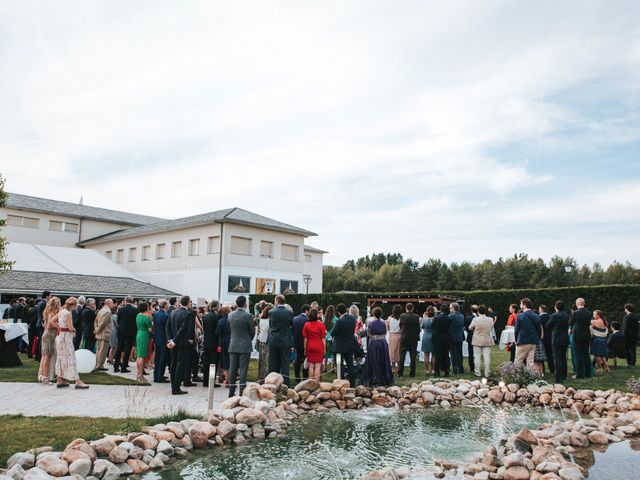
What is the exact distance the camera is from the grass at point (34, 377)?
11.0 m

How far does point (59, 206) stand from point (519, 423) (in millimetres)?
45764

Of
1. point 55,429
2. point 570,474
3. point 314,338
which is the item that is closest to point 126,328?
point 314,338

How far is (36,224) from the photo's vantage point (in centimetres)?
4169

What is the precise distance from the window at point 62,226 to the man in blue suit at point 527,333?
42281 millimetres

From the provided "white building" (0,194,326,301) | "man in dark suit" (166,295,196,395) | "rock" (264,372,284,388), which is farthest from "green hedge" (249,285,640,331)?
"man in dark suit" (166,295,196,395)

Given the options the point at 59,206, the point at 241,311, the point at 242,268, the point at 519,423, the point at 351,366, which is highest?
the point at 59,206

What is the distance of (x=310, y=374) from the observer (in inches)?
433

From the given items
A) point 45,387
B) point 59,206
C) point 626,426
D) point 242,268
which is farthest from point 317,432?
point 59,206

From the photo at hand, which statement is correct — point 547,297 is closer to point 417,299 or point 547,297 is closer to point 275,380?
point 417,299

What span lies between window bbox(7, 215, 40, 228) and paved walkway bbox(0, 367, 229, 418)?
1404 inches

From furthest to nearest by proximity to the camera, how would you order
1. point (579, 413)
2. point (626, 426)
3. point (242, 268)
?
point (242, 268) → point (579, 413) → point (626, 426)

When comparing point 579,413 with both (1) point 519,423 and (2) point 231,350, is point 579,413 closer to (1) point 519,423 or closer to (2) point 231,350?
(1) point 519,423

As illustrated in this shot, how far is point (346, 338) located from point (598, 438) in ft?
16.9

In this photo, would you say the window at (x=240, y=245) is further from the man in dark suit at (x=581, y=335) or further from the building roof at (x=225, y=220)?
the man in dark suit at (x=581, y=335)
